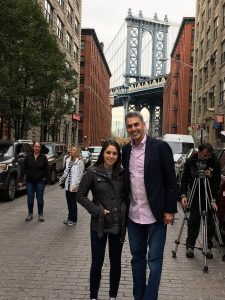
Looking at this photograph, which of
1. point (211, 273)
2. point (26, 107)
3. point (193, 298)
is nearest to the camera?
point (193, 298)

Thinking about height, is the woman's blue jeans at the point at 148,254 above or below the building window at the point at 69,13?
below

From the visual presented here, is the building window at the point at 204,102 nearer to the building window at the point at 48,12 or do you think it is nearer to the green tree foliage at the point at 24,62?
the building window at the point at 48,12

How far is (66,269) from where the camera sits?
19.2 feet

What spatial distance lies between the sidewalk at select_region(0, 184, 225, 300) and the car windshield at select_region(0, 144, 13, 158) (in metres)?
5.37

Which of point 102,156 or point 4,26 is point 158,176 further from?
point 4,26

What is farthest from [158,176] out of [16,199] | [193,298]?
[16,199]

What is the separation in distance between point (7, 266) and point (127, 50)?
137 m

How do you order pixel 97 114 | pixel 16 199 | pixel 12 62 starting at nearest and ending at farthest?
pixel 16 199, pixel 12 62, pixel 97 114

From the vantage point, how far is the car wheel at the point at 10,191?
43.6ft

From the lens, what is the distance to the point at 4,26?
1683 cm

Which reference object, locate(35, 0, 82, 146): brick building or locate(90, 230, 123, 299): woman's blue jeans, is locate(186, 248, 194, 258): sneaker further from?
locate(35, 0, 82, 146): brick building

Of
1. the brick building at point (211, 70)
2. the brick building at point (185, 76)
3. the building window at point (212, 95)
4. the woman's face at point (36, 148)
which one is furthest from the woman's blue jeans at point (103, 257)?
the brick building at point (185, 76)

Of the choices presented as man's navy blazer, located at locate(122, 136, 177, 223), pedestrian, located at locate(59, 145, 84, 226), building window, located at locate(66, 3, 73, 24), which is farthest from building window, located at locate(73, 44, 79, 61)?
man's navy blazer, located at locate(122, 136, 177, 223)

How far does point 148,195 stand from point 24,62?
17.8 m
